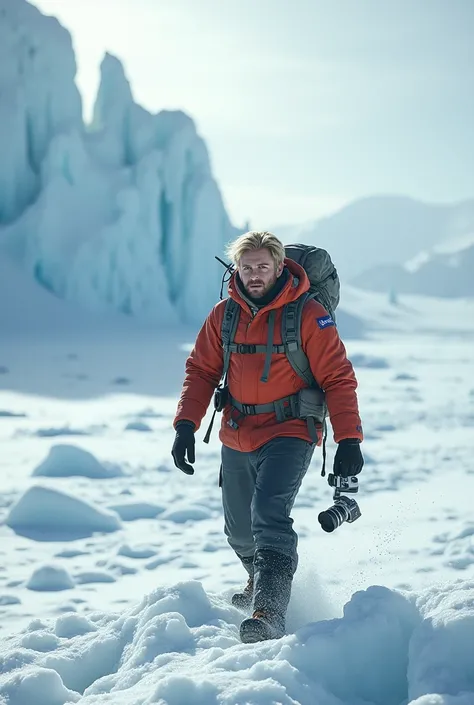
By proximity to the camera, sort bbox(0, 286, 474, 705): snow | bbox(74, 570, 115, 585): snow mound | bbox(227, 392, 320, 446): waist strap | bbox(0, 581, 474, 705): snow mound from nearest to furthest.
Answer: bbox(0, 581, 474, 705): snow mound
bbox(0, 286, 474, 705): snow
bbox(227, 392, 320, 446): waist strap
bbox(74, 570, 115, 585): snow mound

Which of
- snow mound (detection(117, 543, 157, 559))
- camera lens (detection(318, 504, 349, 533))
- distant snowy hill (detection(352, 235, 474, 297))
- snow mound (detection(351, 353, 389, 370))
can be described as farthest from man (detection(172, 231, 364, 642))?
distant snowy hill (detection(352, 235, 474, 297))

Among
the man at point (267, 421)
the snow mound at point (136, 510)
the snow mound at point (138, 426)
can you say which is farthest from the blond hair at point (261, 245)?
the snow mound at point (138, 426)

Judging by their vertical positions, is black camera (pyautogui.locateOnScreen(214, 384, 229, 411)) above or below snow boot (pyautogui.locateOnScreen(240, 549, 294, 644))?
above

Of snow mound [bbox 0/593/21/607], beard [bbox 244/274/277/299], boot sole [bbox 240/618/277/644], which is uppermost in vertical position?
beard [bbox 244/274/277/299]

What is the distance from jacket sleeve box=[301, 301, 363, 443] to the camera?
2734 mm

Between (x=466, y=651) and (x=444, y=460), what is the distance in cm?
591

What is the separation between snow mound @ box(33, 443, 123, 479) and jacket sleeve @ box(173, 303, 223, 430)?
13.0 ft

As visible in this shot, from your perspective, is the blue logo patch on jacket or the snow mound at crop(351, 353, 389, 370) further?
the snow mound at crop(351, 353, 389, 370)

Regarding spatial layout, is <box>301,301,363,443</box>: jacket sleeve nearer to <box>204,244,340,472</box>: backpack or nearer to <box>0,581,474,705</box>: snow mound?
<box>204,244,340,472</box>: backpack

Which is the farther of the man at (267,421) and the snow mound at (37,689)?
the man at (267,421)

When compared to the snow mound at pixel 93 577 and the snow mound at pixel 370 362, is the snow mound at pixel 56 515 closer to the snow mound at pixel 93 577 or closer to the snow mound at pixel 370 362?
the snow mound at pixel 93 577

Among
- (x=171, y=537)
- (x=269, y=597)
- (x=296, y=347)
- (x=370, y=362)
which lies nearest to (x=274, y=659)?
(x=269, y=597)

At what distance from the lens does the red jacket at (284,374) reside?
275 cm

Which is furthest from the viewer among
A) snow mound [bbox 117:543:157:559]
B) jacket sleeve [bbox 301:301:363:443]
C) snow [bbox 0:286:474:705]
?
snow mound [bbox 117:543:157:559]
